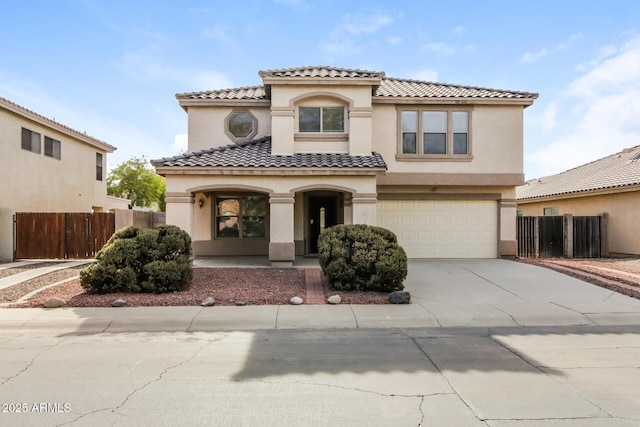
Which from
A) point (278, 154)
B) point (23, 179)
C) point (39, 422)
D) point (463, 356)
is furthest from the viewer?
Result: point (23, 179)

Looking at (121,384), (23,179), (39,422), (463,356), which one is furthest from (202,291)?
(23,179)

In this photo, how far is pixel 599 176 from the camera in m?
20.0

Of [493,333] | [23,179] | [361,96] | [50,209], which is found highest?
[361,96]

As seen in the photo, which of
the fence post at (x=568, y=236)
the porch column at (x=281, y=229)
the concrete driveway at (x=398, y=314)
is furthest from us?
the fence post at (x=568, y=236)

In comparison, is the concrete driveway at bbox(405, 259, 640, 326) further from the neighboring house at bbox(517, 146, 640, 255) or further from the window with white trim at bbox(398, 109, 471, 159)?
the neighboring house at bbox(517, 146, 640, 255)

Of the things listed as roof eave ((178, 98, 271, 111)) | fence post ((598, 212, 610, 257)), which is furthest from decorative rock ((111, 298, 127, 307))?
fence post ((598, 212, 610, 257))

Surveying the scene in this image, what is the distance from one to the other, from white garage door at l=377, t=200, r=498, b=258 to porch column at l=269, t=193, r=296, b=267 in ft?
13.7

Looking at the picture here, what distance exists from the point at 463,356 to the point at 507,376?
77 cm

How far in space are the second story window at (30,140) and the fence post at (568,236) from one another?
23.7 meters

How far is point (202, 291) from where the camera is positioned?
30.3 ft

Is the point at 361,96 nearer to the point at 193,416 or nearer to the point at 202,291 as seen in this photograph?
the point at 202,291

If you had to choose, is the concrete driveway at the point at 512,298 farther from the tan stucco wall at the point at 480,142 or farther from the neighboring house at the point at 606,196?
the neighboring house at the point at 606,196

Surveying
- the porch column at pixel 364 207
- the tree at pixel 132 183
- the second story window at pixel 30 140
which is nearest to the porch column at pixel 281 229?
the porch column at pixel 364 207

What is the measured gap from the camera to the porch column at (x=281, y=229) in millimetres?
12406
